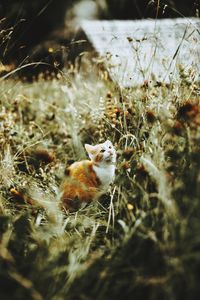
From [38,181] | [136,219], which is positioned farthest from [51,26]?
[136,219]

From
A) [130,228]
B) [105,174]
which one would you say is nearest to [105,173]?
[105,174]

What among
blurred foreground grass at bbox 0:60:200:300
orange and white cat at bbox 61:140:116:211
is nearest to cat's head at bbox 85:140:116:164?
orange and white cat at bbox 61:140:116:211

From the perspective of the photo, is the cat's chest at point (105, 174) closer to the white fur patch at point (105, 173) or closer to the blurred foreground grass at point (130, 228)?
the white fur patch at point (105, 173)

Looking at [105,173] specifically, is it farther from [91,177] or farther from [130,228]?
[130,228]

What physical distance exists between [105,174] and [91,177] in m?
0.08

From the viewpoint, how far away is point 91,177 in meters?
2.21

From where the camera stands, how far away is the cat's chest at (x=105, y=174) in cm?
220

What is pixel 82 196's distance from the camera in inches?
84.1

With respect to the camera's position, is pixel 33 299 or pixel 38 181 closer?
pixel 33 299

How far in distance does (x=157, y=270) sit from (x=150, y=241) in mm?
145

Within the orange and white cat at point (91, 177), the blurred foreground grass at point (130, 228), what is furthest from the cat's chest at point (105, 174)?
the blurred foreground grass at point (130, 228)

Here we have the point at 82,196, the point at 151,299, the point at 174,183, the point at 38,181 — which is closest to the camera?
the point at 151,299

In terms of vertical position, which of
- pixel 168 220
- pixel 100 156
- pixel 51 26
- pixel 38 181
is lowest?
pixel 51 26

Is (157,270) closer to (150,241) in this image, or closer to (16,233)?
(150,241)
